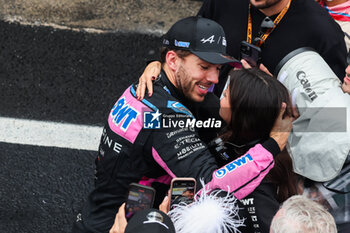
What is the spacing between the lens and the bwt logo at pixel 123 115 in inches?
109

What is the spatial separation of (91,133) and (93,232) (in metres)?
2.24

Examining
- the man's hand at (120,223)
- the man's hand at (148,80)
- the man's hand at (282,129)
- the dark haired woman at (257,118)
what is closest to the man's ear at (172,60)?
the man's hand at (148,80)

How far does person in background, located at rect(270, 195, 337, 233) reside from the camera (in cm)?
225

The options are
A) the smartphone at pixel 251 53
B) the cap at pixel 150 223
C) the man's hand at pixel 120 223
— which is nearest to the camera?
the cap at pixel 150 223

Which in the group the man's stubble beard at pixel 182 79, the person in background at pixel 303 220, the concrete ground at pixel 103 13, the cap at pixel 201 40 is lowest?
the concrete ground at pixel 103 13

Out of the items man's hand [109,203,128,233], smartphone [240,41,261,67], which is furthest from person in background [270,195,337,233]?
smartphone [240,41,261,67]

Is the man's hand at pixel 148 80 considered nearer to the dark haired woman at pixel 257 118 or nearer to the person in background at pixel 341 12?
the dark haired woman at pixel 257 118

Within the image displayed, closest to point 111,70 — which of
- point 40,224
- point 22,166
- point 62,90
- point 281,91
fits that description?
point 62,90

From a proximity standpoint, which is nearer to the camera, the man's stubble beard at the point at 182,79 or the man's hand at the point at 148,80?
A: the man's hand at the point at 148,80

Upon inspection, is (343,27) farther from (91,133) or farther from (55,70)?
(55,70)

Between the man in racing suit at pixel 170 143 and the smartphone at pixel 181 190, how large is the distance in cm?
10

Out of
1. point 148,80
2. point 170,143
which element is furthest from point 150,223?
point 148,80

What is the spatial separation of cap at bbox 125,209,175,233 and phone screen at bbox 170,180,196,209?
33 centimetres

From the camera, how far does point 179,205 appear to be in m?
2.48
